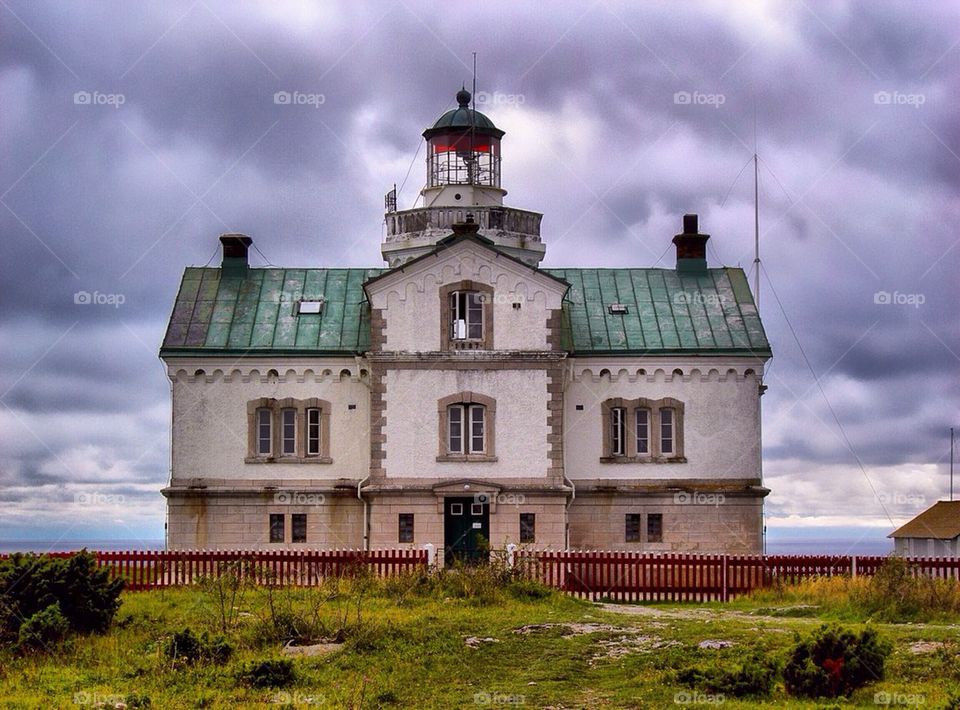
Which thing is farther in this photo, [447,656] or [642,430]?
[642,430]

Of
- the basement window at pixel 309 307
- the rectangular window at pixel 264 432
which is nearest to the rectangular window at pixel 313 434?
the rectangular window at pixel 264 432

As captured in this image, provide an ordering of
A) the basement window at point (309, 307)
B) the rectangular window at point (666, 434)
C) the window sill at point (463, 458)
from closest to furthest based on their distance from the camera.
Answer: the window sill at point (463, 458)
the rectangular window at point (666, 434)
the basement window at point (309, 307)

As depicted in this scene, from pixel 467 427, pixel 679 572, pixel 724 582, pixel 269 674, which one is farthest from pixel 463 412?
pixel 269 674

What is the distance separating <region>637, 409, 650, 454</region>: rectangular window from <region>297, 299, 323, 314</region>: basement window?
9900 mm

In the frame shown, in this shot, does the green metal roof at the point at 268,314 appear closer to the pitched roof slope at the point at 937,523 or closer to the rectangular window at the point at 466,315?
the rectangular window at the point at 466,315

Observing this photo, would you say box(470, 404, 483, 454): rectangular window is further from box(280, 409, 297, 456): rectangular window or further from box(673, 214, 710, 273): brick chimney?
box(673, 214, 710, 273): brick chimney

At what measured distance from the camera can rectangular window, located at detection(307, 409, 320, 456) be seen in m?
39.1

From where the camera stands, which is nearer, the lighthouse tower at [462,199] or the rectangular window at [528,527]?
the rectangular window at [528,527]

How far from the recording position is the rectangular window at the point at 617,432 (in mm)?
39312

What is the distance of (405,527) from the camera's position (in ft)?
122

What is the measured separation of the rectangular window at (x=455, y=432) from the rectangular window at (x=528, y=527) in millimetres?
2505

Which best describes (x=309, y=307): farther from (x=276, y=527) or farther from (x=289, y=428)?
(x=276, y=527)

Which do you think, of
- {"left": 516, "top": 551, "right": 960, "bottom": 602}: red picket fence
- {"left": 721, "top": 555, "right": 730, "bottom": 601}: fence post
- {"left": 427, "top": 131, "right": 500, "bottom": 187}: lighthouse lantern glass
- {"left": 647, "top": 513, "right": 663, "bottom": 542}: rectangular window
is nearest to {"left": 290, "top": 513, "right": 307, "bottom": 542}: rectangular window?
{"left": 647, "top": 513, "right": 663, "bottom": 542}: rectangular window

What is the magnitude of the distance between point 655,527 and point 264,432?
11.4 metres
